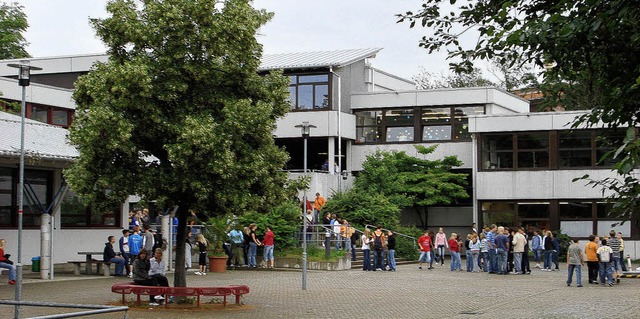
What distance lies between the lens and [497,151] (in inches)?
1838

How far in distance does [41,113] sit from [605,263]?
2388 centimetres

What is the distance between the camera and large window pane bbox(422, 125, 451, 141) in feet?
161

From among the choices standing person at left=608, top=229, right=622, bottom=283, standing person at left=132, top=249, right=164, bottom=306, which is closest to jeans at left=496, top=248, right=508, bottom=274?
standing person at left=608, top=229, right=622, bottom=283

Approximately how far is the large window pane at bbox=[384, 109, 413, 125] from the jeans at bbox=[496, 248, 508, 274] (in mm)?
15980

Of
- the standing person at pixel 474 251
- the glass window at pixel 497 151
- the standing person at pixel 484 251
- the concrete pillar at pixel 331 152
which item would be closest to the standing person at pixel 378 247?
the standing person at pixel 474 251

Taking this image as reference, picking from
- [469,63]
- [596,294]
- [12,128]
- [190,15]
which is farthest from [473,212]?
[469,63]

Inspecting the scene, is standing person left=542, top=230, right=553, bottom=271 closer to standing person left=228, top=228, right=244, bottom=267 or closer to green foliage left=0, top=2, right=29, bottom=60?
standing person left=228, top=228, right=244, bottom=267

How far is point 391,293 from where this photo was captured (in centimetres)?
2559

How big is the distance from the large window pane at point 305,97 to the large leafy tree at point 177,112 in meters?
27.1

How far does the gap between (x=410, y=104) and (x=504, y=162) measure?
590cm

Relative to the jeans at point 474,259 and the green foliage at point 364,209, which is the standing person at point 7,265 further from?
the green foliage at point 364,209

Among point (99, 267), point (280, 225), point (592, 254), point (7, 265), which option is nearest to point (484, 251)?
point (592, 254)

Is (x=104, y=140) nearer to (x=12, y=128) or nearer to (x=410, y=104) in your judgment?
(x=12, y=128)

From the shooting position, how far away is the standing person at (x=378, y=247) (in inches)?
1406
